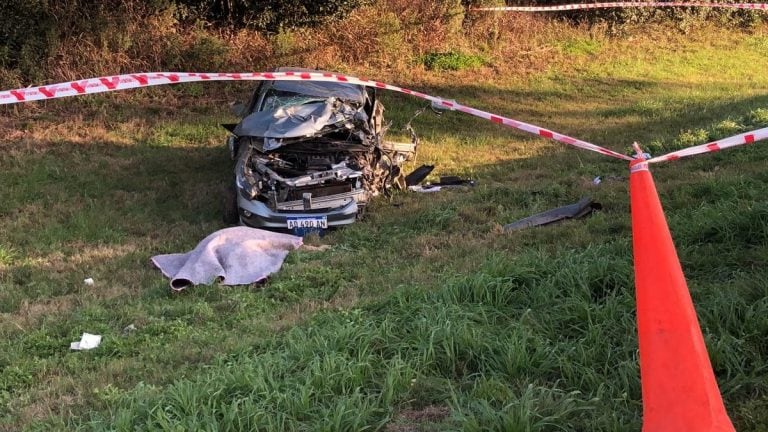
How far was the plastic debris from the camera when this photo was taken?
165 inches

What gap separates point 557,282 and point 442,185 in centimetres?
497

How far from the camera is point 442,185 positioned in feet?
29.0

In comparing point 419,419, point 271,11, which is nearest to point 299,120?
point 419,419

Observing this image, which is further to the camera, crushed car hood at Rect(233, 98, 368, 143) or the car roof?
the car roof

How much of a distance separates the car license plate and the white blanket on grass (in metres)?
0.56

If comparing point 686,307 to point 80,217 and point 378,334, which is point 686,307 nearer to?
point 378,334

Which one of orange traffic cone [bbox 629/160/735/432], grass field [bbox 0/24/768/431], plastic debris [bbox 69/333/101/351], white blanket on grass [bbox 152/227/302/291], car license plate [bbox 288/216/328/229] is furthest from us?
car license plate [bbox 288/216/328/229]

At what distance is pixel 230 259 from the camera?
18.7ft

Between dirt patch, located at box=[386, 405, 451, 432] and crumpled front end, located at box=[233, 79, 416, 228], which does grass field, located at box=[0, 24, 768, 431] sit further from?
crumpled front end, located at box=[233, 79, 416, 228]

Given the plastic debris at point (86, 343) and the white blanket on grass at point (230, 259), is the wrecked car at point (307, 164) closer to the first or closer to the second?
the white blanket on grass at point (230, 259)

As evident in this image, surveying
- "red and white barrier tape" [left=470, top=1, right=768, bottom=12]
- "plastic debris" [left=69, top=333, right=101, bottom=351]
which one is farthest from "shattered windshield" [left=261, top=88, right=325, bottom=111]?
"red and white barrier tape" [left=470, top=1, right=768, bottom=12]

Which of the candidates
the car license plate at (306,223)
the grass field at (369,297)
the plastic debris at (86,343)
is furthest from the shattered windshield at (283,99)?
the plastic debris at (86,343)

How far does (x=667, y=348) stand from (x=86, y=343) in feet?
11.6

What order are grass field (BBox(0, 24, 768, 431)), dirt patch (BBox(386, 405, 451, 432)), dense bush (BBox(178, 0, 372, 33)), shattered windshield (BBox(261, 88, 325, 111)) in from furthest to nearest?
dense bush (BBox(178, 0, 372, 33)) → shattered windshield (BBox(261, 88, 325, 111)) → grass field (BBox(0, 24, 768, 431)) → dirt patch (BBox(386, 405, 451, 432))
